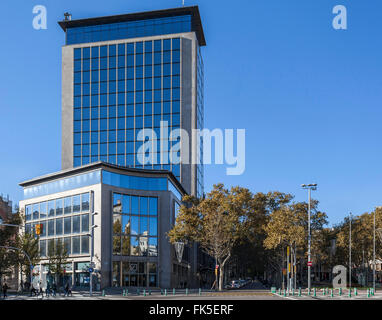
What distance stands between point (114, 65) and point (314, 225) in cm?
6097

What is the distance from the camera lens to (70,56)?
399 ft

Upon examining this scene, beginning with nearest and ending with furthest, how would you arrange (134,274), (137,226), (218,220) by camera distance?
(218,220)
(134,274)
(137,226)

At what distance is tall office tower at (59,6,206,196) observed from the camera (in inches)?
4422

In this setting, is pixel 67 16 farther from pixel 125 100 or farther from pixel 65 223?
pixel 65 223

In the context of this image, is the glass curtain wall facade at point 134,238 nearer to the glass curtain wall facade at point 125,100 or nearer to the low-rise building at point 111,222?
the low-rise building at point 111,222

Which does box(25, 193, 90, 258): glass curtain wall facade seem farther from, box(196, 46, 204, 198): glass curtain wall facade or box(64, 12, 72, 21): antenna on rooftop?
box(64, 12, 72, 21): antenna on rooftop

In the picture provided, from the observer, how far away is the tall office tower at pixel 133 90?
112312 millimetres

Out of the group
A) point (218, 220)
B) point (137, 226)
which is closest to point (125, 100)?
point (137, 226)

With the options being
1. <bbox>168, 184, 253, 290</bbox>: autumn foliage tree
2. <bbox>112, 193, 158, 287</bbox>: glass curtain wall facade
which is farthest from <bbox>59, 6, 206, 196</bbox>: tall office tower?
<bbox>168, 184, 253, 290</bbox>: autumn foliage tree

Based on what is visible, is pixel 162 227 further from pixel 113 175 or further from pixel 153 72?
pixel 153 72

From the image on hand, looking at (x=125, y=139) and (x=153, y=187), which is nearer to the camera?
(x=153, y=187)

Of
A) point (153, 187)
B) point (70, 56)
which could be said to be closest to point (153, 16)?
point (70, 56)

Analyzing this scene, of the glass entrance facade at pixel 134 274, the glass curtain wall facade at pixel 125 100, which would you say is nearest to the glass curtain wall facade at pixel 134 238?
the glass entrance facade at pixel 134 274

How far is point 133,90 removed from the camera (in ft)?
380
